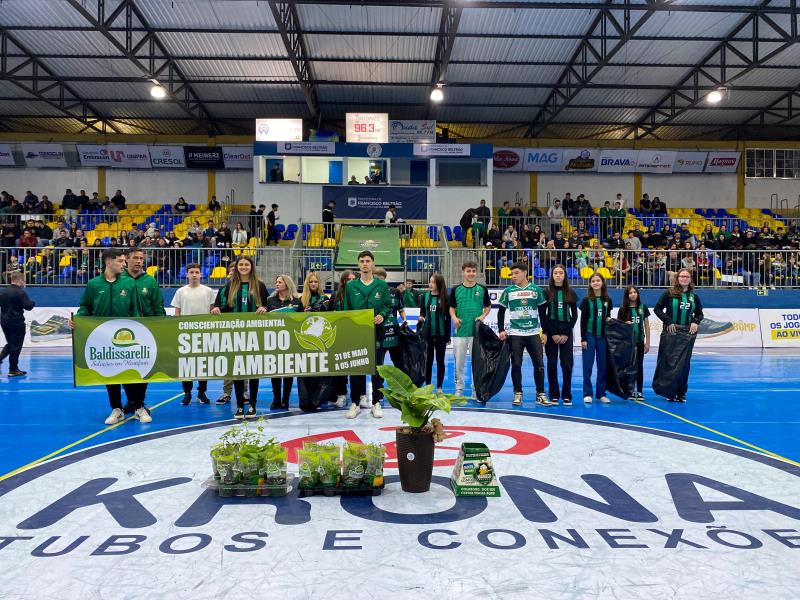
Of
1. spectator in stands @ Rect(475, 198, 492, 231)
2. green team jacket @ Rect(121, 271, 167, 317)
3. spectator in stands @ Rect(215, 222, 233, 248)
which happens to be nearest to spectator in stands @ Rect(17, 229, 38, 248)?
spectator in stands @ Rect(215, 222, 233, 248)

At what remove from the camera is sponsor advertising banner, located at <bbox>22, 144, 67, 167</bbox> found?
28.2 metres

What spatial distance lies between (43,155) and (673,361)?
28279 mm

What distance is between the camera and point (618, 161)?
28.5 meters

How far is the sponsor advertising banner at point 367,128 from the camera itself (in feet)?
79.9

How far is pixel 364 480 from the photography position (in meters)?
4.96

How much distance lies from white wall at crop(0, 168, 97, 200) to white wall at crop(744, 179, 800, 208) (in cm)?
3002

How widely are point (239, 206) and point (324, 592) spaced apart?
26844mm

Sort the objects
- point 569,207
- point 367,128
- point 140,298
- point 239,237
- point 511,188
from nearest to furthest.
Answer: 1. point 140,298
2. point 239,237
3. point 367,128
4. point 569,207
5. point 511,188

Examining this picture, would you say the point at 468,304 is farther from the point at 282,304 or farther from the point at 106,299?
the point at 106,299

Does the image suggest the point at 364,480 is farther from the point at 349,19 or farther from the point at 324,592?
the point at 349,19

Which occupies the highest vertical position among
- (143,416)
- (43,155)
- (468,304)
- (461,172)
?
(43,155)

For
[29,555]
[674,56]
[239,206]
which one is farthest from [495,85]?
[29,555]

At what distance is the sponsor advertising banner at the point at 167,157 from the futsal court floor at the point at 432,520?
22.7 m

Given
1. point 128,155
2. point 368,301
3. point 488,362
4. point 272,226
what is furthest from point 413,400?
point 128,155
